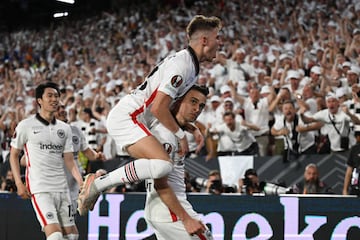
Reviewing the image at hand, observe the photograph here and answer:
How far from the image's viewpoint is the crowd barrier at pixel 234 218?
9.75m

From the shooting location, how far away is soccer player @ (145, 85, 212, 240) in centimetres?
618

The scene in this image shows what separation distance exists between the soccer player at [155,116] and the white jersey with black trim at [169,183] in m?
0.08

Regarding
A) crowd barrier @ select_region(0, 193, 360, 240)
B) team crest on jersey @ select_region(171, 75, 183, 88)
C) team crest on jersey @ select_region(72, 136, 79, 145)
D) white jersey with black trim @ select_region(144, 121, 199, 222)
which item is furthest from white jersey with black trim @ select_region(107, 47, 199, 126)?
crowd barrier @ select_region(0, 193, 360, 240)

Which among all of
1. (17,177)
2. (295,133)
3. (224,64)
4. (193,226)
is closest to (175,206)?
(193,226)

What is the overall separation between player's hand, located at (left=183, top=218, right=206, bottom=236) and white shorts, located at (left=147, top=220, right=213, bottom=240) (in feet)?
0.82

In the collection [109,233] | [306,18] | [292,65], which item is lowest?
[109,233]

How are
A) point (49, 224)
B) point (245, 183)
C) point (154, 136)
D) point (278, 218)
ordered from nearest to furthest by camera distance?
1. point (154, 136)
2. point (49, 224)
3. point (278, 218)
4. point (245, 183)

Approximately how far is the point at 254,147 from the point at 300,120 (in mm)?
1227

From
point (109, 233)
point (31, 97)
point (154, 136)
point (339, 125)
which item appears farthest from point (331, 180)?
point (31, 97)

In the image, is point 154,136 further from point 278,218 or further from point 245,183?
point 245,183

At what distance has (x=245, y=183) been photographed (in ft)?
38.8

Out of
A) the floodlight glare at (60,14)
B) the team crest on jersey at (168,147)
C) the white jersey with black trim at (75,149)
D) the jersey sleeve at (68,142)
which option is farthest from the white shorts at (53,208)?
the floodlight glare at (60,14)

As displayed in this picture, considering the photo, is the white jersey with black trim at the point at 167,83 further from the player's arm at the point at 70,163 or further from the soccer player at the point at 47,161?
the player's arm at the point at 70,163

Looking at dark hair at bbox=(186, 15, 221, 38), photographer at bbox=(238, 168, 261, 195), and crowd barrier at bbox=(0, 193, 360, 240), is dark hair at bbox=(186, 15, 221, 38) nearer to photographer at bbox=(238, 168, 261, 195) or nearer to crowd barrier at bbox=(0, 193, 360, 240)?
crowd barrier at bbox=(0, 193, 360, 240)
